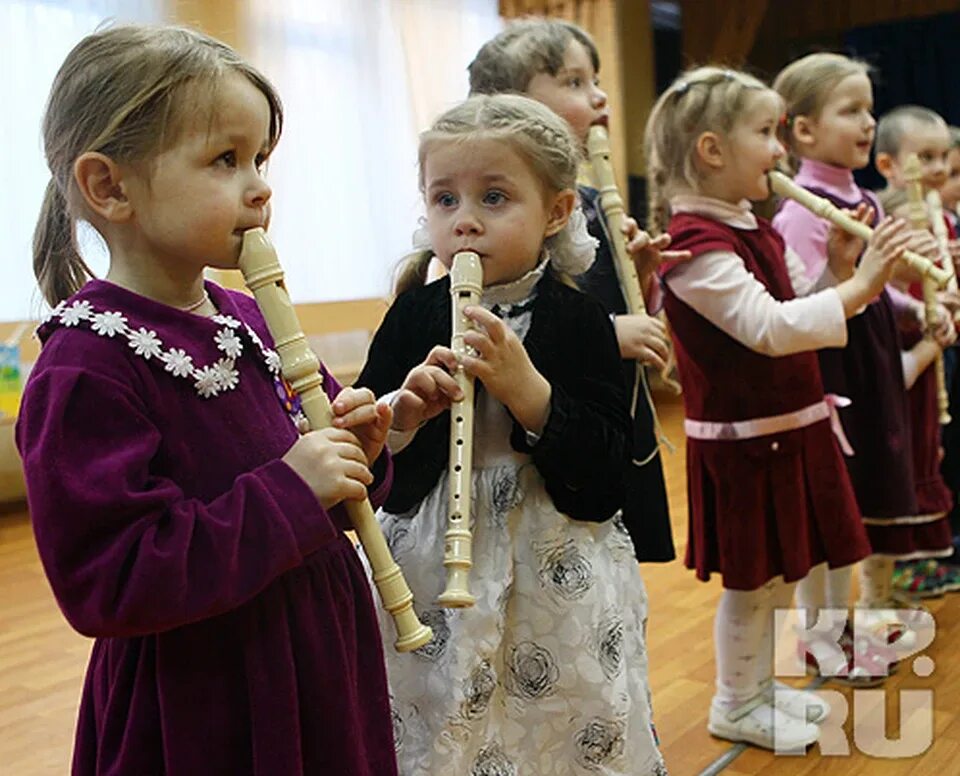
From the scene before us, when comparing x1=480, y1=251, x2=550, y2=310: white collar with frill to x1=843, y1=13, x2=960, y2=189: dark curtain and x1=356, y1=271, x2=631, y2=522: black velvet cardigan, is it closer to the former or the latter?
x1=356, y1=271, x2=631, y2=522: black velvet cardigan

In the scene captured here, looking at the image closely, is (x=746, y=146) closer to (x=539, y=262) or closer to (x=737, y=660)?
(x=539, y=262)

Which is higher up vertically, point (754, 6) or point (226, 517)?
point (754, 6)

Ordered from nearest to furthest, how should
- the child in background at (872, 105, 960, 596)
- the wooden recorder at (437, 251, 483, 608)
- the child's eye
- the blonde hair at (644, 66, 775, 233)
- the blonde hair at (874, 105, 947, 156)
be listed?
the child's eye, the wooden recorder at (437, 251, 483, 608), the blonde hair at (644, 66, 775, 233), the child in background at (872, 105, 960, 596), the blonde hair at (874, 105, 947, 156)

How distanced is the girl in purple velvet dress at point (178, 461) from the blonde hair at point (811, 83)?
5.32 feet

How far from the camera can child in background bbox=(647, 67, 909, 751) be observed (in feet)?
5.89

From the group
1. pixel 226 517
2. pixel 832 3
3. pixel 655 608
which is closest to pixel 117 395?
pixel 226 517

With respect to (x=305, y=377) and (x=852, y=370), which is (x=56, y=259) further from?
(x=852, y=370)

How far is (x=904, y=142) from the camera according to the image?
2953 millimetres

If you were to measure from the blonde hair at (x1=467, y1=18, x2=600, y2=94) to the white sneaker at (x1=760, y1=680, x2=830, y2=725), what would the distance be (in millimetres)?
1185

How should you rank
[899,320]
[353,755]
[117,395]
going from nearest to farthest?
1. [117,395]
2. [353,755]
3. [899,320]

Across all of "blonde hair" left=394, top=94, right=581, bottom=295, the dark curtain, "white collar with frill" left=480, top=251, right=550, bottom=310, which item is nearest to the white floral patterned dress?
"white collar with frill" left=480, top=251, right=550, bottom=310

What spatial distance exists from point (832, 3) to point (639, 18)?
134cm

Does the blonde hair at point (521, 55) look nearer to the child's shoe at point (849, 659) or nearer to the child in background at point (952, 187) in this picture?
the child's shoe at point (849, 659)

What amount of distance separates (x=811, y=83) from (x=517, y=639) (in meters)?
1.57
